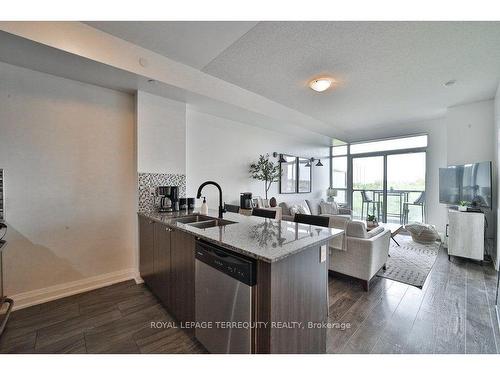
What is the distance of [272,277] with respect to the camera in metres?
1.12

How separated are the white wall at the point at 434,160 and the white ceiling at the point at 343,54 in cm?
138

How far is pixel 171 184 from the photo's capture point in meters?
3.04

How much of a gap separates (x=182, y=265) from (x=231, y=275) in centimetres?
70

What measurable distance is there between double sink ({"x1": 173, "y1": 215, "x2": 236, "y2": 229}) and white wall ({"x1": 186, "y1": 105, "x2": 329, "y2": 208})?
4.30 ft

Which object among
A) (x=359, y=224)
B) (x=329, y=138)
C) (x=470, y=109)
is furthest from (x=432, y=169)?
(x=359, y=224)

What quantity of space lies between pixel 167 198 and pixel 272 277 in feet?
6.89

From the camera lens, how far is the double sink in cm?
214

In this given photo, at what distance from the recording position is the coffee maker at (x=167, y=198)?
279cm

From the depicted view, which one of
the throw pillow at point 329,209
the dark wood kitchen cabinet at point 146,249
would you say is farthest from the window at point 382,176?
the dark wood kitchen cabinet at point 146,249

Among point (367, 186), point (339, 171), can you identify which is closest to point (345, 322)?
point (367, 186)

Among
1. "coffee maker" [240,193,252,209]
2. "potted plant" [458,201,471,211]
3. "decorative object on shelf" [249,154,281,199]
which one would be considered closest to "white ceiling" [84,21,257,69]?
"coffee maker" [240,193,252,209]

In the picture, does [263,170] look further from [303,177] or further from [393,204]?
[393,204]

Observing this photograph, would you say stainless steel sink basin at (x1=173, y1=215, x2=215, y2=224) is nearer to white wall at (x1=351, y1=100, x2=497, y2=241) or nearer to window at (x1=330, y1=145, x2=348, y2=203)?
white wall at (x1=351, y1=100, x2=497, y2=241)

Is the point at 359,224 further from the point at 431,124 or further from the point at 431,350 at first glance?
the point at 431,124
